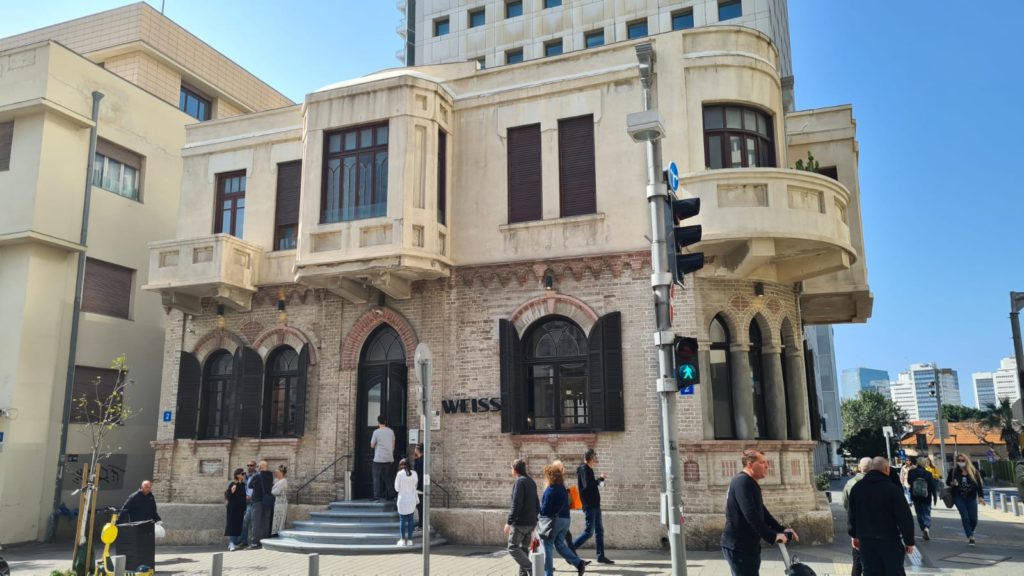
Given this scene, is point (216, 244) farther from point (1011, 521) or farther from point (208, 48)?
point (1011, 521)

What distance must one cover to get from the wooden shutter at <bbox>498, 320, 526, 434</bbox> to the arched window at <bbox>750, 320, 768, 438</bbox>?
4.81m

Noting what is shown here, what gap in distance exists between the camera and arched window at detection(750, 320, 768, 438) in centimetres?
1630

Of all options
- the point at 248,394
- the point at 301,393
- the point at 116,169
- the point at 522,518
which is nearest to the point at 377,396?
the point at 301,393

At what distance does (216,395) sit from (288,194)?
5.34m

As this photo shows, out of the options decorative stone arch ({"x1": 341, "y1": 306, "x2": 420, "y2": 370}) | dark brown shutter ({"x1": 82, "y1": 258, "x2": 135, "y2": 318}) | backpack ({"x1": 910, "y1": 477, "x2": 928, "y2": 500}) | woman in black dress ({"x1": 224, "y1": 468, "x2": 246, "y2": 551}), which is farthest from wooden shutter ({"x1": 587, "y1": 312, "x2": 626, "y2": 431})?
dark brown shutter ({"x1": 82, "y1": 258, "x2": 135, "y2": 318})

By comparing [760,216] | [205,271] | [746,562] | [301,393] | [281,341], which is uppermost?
[760,216]

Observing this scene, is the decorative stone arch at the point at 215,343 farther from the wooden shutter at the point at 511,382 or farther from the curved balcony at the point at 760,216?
the curved balcony at the point at 760,216

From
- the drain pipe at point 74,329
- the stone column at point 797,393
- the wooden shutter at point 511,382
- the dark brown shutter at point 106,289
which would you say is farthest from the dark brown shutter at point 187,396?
the stone column at point 797,393

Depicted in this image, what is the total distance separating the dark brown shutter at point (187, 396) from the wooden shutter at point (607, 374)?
32.9ft

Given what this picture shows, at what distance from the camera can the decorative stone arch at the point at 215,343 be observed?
19.5 metres

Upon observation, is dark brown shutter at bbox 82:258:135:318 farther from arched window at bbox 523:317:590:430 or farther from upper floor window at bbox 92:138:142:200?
arched window at bbox 523:317:590:430

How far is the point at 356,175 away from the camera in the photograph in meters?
17.8

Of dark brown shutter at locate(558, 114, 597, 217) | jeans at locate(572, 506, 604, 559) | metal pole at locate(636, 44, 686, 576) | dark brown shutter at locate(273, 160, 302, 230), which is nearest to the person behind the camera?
metal pole at locate(636, 44, 686, 576)

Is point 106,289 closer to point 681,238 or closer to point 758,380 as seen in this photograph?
point 758,380
